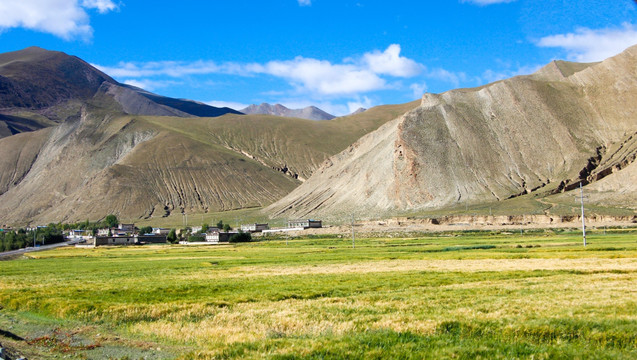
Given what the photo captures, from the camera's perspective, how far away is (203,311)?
20141 mm

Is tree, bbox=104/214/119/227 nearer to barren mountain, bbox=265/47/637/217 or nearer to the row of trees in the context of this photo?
the row of trees

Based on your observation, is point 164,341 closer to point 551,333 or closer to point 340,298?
point 340,298

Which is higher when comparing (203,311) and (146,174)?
(146,174)

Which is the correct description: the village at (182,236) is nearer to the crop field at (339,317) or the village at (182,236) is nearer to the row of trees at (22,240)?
the row of trees at (22,240)

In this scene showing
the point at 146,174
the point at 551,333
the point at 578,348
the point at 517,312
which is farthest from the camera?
the point at 146,174

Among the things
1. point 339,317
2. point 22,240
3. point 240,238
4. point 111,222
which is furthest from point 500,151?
point 339,317

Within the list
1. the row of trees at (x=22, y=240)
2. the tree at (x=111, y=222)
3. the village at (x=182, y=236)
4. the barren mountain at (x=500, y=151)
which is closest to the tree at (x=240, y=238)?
the village at (x=182, y=236)

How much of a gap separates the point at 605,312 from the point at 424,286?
9.72 m

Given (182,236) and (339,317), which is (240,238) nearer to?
(182,236)

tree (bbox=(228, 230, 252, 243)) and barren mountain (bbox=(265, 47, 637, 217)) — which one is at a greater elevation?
barren mountain (bbox=(265, 47, 637, 217))

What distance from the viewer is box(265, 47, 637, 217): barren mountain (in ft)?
422

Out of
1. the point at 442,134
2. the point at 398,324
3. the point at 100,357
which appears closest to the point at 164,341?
the point at 100,357

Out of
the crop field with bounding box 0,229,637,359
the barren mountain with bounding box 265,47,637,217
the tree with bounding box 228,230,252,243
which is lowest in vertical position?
the crop field with bounding box 0,229,637,359

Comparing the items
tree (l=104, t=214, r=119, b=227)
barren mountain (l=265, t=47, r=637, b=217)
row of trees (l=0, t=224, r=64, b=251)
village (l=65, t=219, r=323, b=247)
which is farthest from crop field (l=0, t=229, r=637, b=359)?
tree (l=104, t=214, r=119, b=227)
